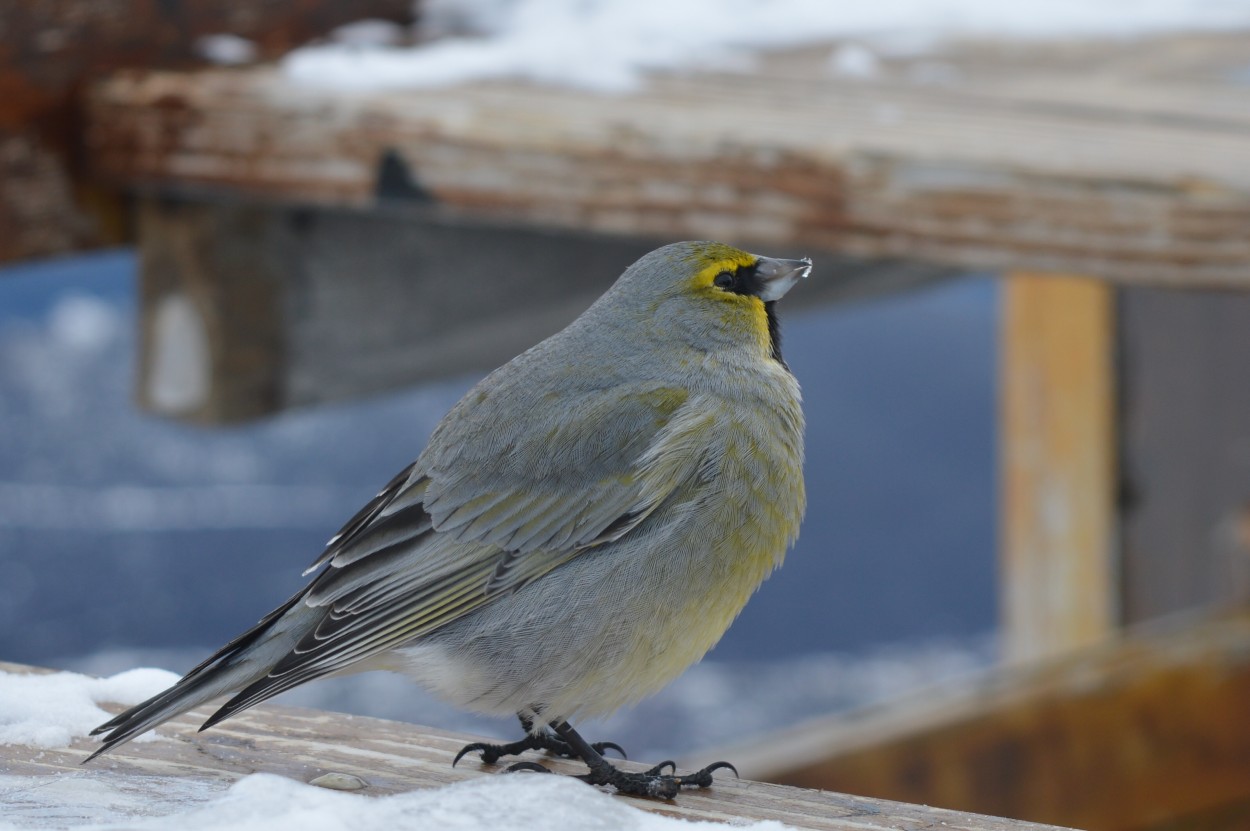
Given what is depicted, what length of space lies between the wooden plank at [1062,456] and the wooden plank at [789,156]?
115 cm

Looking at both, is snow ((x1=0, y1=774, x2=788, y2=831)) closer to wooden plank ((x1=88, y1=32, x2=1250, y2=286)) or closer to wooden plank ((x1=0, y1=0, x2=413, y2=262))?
wooden plank ((x1=88, y1=32, x2=1250, y2=286))

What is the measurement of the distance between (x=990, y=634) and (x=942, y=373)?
1.51 meters

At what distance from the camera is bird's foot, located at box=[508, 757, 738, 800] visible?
2.28 m

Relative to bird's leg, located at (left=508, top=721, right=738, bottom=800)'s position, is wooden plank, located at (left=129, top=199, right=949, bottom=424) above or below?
above

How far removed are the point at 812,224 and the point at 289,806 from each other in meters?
1.73

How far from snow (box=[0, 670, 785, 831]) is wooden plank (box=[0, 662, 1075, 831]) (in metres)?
0.05

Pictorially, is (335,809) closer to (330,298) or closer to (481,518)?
(481,518)

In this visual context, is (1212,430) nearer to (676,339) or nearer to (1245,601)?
(1245,601)

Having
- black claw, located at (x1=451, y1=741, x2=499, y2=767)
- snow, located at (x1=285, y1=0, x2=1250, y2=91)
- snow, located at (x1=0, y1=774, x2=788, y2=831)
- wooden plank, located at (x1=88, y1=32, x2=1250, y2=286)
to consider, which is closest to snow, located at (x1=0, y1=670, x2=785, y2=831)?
snow, located at (x1=0, y1=774, x2=788, y2=831)

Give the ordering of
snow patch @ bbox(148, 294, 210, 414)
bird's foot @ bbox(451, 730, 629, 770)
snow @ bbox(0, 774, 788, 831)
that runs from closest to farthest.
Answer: snow @ bbox(0, 774, 788, 831) < bird's foot @ bbox(451, 730, 629, 770) < snow patch @ bbox(148, 294, 210, 414)

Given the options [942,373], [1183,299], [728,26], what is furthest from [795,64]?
[942,373]

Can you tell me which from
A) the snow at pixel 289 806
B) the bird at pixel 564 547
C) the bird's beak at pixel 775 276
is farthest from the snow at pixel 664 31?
the snow at pixel 289 806

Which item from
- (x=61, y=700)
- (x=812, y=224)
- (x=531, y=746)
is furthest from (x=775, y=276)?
(x=61, y=700)

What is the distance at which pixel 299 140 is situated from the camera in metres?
3.69
